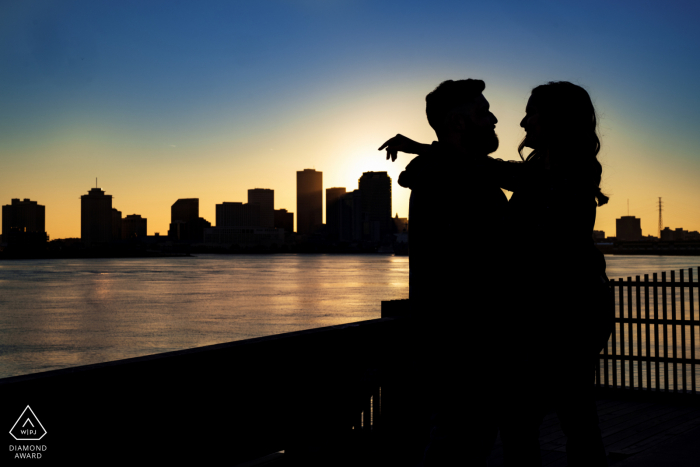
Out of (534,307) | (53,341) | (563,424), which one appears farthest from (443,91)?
(53,341)

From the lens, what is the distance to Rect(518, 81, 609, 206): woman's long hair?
7.88 ft

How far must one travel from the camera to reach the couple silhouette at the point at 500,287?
2.06 meters

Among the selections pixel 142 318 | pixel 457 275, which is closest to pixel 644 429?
pixel 457 275

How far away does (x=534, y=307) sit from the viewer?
218 centimetres

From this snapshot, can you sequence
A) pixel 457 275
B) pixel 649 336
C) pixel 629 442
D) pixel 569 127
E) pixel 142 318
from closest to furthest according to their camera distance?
pixel 457 275 → pixel 569 127 → pixel 629 442 → pixel 649 336 → pixel 142 318

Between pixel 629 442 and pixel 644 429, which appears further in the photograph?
pixel 644 429

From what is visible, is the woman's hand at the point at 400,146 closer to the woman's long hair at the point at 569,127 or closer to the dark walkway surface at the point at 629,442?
the woman's long hair at the point at 569,127

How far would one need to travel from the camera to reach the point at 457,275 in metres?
2.04

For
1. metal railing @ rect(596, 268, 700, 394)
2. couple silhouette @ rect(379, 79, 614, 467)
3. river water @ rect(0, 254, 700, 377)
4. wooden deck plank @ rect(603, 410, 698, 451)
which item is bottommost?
river water @ rect(0, 254, 700, 377)

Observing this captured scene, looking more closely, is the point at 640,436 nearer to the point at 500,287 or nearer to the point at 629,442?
the point at 629,442

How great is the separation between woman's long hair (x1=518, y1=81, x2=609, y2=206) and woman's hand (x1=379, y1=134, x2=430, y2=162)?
55 centimetres

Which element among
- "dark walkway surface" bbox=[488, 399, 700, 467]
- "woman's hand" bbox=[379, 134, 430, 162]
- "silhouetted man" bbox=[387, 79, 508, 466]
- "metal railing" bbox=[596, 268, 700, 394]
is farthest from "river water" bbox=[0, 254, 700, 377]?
"silhouetted man" bbox=[387, 79, 508, 466]

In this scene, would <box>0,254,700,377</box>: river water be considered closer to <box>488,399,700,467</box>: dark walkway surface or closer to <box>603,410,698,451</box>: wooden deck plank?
<box>488,399,700,467</box>: dark walkway surface

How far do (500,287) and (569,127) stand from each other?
834 millimetres
